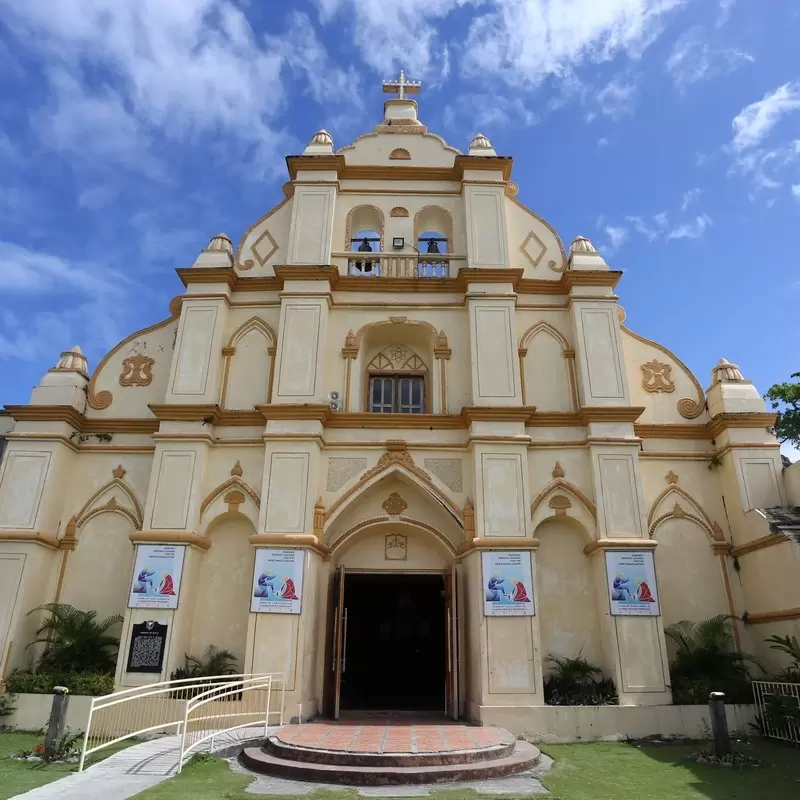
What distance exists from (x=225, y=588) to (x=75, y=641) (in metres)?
2.61

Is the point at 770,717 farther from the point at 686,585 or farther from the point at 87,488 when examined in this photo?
the point at 87,488

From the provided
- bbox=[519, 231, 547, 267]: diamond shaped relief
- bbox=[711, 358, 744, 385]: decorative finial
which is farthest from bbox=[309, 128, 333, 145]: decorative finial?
bbox=[711, 358, 744, 385]: decorative finial

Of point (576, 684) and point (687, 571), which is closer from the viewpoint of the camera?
point (576, 684)

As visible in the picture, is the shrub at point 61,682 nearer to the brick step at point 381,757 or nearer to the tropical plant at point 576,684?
the brick step at point 381,757

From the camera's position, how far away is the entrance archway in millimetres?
11859

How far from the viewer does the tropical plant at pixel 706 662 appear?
34.4ft

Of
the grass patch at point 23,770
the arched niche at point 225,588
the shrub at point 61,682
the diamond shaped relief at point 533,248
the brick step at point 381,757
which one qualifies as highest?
the diamond shaped relief at point 533,248

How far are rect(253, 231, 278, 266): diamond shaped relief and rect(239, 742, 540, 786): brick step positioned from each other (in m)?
10.0

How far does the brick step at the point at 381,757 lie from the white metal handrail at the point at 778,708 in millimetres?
4551

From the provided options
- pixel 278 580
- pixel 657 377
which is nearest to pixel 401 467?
pixel 278 580

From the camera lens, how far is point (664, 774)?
7.86 metres

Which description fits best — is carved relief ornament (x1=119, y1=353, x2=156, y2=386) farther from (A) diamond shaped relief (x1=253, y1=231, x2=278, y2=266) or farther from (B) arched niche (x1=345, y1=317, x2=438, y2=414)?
(B) arched niche (x1=345, y1=317, x2=438, y2=414)

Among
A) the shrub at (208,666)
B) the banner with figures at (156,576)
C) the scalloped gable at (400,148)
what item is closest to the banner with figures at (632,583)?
the shrub at (208,666)

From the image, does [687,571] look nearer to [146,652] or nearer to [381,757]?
[381,757]
